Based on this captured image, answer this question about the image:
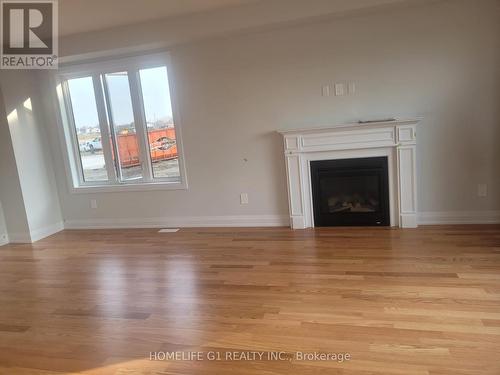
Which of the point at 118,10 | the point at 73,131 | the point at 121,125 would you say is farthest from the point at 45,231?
the point at 118,10

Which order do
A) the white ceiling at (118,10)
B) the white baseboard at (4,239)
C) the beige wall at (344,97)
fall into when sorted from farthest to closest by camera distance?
the white baseboard at (4,239), the beige wall at (344,97), the white ceiling at (118,10)

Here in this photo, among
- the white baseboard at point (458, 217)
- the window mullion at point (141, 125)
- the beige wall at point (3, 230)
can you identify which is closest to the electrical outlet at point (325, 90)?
the white baseboard at point (458, 217)

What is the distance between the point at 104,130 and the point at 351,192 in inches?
131

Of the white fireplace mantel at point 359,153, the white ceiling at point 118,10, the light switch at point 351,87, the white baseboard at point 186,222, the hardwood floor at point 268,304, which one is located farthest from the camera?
the white baseboard at point 186,222

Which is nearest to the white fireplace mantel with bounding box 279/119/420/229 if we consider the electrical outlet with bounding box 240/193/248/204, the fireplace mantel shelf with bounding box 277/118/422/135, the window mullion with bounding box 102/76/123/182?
the fireplace mantel shelf with bounding box 277/118/422/135

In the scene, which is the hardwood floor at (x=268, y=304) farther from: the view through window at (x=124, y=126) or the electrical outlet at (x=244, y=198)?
the view through window at (x=124, y=126)

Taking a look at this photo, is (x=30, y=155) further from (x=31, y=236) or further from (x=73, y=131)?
(x=31, y=236)

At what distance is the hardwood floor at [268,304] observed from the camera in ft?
6.10

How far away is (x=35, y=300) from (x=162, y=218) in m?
2.05

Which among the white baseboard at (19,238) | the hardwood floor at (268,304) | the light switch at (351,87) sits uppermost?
the light switch at (351,87)

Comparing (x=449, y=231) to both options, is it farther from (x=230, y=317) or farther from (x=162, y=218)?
(x=162, y=218)

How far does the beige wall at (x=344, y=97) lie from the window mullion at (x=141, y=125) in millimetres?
486

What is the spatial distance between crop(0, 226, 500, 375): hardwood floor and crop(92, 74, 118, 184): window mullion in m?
1.39

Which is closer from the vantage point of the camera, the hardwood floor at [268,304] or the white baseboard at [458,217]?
the hardwood floor at [268,304]
